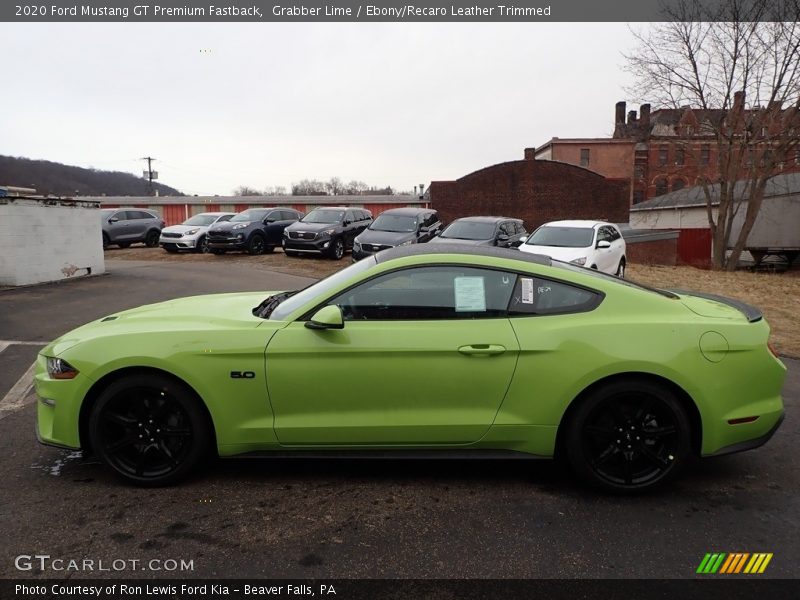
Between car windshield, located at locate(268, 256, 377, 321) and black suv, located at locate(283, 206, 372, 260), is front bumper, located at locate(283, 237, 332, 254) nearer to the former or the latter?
black suv, located at locate(283, 206, 372, 260)

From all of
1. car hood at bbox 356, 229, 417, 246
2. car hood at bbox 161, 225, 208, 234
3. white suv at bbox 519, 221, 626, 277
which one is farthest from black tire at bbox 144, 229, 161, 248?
white suv at bbox 519, 221, 626, 277

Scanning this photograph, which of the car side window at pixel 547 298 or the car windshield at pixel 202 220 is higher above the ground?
the car windshield at pixel 202 220

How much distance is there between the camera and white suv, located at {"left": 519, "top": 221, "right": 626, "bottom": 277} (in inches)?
480

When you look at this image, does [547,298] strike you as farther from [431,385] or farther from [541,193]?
[541,193]

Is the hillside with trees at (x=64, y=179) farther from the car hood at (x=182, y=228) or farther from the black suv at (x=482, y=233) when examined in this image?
the black suv at (x=482, y=233)

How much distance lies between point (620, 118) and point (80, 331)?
74.5 m

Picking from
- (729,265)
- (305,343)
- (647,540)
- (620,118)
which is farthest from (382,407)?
(620,118)

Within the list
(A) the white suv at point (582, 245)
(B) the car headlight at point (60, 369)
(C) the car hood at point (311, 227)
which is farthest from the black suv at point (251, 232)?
(B) the car headlight at point (60, 369)

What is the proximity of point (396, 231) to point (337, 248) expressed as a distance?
2807 mm

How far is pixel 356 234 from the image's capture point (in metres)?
19.0

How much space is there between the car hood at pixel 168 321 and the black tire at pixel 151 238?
2136 cm

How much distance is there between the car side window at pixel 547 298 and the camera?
3.44m

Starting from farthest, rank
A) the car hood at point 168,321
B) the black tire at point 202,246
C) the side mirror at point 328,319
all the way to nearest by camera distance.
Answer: the black tire at point 202,246, the car hood at point 168,321, the side mirror at point 328,319

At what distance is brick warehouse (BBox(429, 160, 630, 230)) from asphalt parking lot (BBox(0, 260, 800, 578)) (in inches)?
1305
